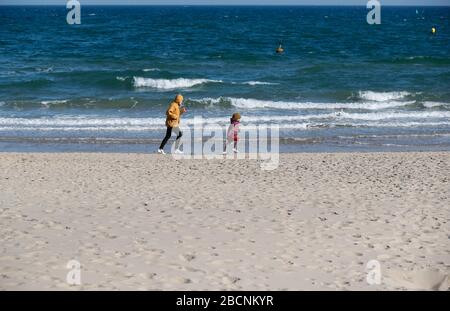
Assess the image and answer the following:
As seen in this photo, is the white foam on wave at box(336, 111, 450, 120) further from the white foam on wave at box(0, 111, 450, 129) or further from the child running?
the child running

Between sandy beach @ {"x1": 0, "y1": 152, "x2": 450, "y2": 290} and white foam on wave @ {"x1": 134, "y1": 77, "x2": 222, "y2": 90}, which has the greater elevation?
white foam on wave @ {"x1": 134, "y1": 77, "x2": 222, "y2": 90}

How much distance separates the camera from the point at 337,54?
4419 centimetres

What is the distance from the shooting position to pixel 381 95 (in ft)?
90.7

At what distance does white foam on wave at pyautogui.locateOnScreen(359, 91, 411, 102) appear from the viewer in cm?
2722

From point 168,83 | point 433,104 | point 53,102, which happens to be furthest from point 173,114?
point 168,83

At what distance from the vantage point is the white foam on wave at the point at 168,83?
101 ft

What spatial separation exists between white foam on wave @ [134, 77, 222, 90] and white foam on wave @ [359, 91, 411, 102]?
6966 millimetres

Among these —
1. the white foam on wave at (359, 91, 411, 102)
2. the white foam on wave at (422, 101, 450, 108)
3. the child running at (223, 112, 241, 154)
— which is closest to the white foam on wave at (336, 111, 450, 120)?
the white foam on wave at (422, 101, 450, 108)

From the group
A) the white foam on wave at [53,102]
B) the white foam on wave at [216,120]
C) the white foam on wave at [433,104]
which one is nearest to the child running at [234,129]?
the white foam on wave at [216,120]

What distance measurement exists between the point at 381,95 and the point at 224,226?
20.1 m
